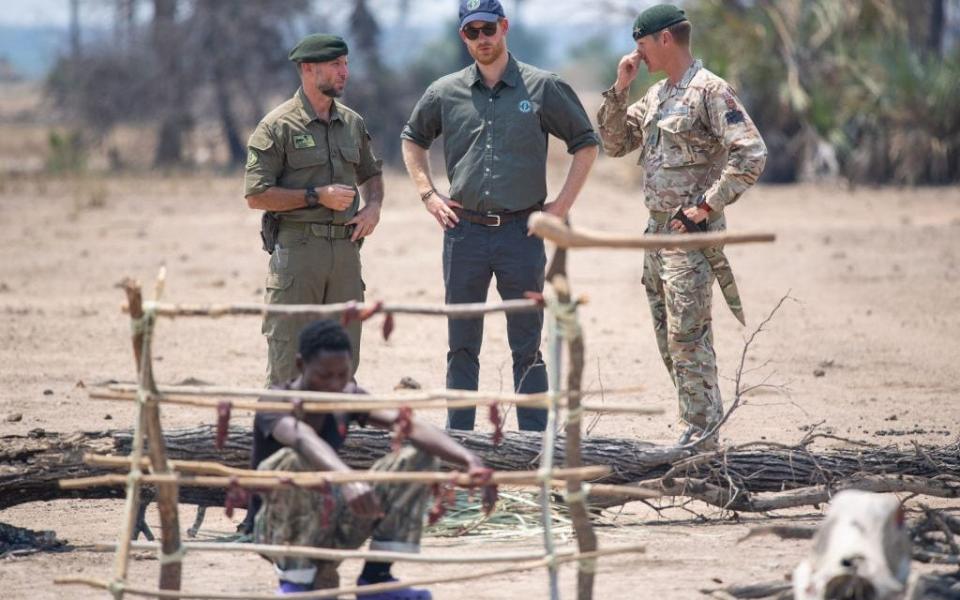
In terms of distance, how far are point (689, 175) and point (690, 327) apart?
2.30 ft

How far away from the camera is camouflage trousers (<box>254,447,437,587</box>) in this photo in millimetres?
4504

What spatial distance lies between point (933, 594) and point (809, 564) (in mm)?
539

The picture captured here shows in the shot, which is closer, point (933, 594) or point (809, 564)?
point (809, 564)

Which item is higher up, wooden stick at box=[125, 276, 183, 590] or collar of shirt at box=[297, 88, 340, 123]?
collar of shirt at box=[297, 88, 340, 123]

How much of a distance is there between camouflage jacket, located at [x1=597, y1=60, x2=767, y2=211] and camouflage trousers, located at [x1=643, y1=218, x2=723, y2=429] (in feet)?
0.66

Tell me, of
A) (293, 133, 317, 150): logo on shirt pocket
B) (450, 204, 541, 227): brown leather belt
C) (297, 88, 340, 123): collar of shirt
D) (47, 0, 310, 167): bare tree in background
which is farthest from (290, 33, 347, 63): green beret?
(47, 0, 310, 167): bare tree in background

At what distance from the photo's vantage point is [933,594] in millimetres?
4305

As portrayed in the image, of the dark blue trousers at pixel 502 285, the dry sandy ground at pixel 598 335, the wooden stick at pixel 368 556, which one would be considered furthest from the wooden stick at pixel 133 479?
the dark blue trousers at pixel 502 285

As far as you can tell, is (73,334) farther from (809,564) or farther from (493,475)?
(809,564)

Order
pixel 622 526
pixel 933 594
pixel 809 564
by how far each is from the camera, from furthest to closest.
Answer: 1. pixel 622 526
2. pixel 933 594
3. pixel 809 564

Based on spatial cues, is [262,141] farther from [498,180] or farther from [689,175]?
[689,175]

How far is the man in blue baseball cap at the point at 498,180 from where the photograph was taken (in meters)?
6.54

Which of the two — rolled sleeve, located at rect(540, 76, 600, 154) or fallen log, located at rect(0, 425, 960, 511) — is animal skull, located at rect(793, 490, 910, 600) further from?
rolled sleeve, located at rect(540, 76, 600, 154)

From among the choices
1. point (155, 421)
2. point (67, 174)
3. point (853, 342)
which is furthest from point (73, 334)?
point (67, 174)
